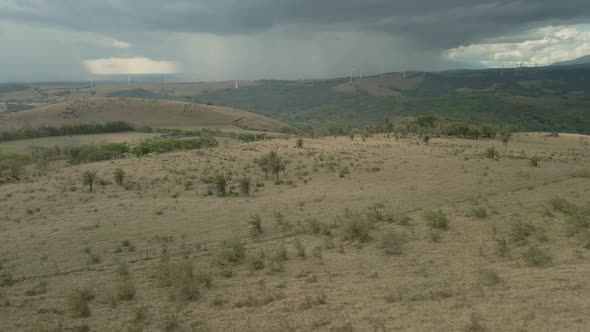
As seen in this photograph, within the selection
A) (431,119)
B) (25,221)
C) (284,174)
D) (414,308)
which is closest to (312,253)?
(414,308)

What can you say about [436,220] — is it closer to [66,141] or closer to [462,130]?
[462,130]

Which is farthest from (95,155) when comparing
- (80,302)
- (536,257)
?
(536,257)

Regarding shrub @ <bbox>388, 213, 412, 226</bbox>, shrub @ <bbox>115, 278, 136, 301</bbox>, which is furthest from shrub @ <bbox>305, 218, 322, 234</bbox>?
shrub @ <bbox>115, 278, 136, 301</bbox>

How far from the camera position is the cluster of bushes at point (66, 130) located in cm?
10503

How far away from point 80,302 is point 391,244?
42.3 feet

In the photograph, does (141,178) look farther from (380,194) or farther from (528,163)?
(528,163)

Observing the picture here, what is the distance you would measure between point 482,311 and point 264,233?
537 inches

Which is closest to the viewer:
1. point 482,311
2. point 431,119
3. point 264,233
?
point 482,311

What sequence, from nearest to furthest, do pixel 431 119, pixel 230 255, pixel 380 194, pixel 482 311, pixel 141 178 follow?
pixel 482 311 < pixel 230 255 < pixel 380 194 < pixel 141 178 < pixel 431 119

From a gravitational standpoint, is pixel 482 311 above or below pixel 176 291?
above

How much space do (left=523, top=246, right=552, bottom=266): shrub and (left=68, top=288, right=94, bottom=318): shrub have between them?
51.8 feet

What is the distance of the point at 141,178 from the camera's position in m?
42.8

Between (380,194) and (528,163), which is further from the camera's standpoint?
(528,163)

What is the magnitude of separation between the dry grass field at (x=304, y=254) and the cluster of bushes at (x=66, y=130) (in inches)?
3167
